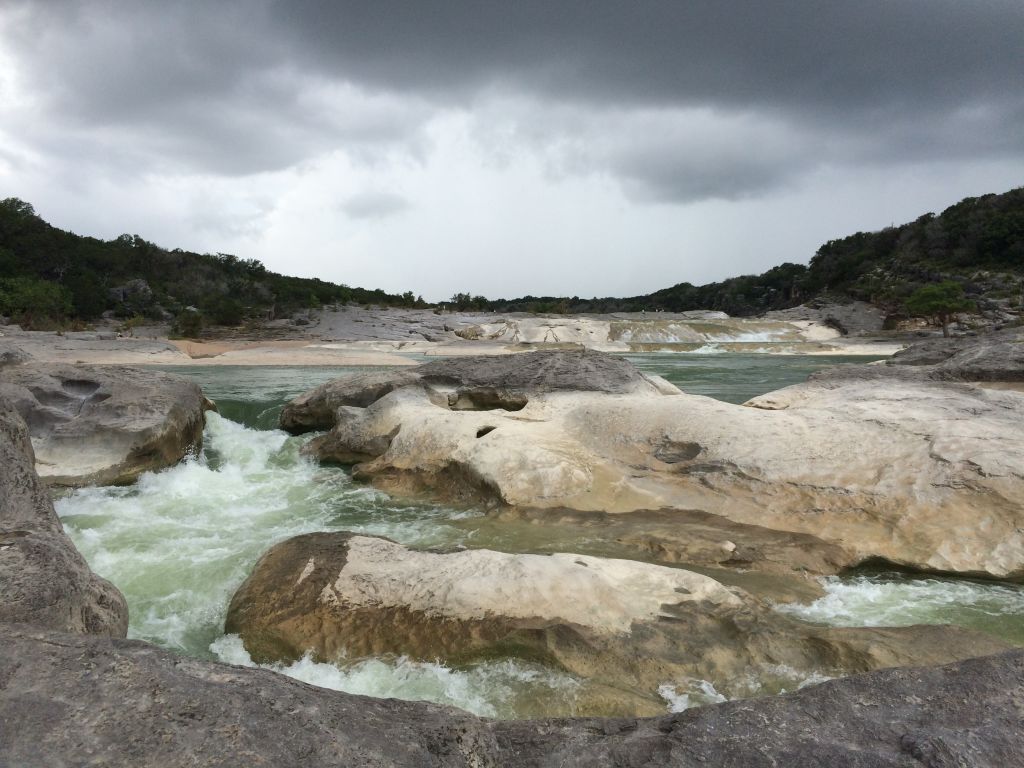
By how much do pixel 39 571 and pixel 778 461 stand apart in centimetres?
606

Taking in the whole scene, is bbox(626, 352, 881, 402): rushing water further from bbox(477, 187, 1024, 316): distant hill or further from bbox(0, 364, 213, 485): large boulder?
bbox(477, 187, 1024, 316): distant hill

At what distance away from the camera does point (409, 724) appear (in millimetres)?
1934

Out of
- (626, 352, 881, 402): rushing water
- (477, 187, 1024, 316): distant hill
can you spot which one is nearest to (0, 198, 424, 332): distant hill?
(477, 187, 1024, 316): distant hill

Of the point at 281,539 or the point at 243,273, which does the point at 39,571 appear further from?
the point at 243,273

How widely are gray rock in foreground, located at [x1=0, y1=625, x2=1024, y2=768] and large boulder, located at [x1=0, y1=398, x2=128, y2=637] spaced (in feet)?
2.09

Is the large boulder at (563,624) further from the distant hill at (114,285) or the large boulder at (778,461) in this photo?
the distant hill at (114,285)

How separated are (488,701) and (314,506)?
15.7 feet

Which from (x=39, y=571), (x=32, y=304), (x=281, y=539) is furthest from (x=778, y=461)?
(x=32, y=304)

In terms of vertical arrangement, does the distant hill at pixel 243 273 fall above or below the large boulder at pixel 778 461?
above

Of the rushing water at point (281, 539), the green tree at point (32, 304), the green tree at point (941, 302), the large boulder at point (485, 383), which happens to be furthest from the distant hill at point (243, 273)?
the rushing water at point (281, 539)

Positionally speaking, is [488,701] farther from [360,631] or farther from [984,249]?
[984,249]

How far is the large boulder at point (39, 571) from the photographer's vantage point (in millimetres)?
2531

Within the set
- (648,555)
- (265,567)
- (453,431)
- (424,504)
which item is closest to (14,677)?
(265,567)

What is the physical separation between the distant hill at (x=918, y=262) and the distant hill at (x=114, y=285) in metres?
Result: 24.4
